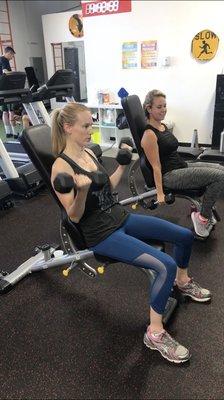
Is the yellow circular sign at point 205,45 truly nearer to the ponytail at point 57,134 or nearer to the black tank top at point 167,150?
the black tank top at point 167,150

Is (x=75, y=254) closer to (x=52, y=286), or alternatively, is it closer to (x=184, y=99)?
(x=52, y=286)

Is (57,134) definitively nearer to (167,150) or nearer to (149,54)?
(167,150)

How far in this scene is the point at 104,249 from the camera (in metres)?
1.48

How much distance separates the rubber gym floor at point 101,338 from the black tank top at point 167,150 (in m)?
0.62

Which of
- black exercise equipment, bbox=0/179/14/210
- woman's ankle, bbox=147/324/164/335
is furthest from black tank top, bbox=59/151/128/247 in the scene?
black exercise equipment, bbox=0/179/14/210

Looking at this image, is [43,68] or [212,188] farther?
[43,68]

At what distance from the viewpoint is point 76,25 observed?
6996mm

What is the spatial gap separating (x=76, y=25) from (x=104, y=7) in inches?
104

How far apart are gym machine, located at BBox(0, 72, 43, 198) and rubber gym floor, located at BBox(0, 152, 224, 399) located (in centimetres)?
106

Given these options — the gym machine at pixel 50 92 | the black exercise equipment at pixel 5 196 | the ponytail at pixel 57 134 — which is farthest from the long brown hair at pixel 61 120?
the gym machine at pixel 50 92

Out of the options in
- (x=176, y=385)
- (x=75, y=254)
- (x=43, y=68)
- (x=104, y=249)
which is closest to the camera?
(x=176, y=385)

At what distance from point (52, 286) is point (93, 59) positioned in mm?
4071

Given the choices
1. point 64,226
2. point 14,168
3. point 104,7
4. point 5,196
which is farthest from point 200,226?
point 104,7

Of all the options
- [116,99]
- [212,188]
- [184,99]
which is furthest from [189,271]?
[116,99]
